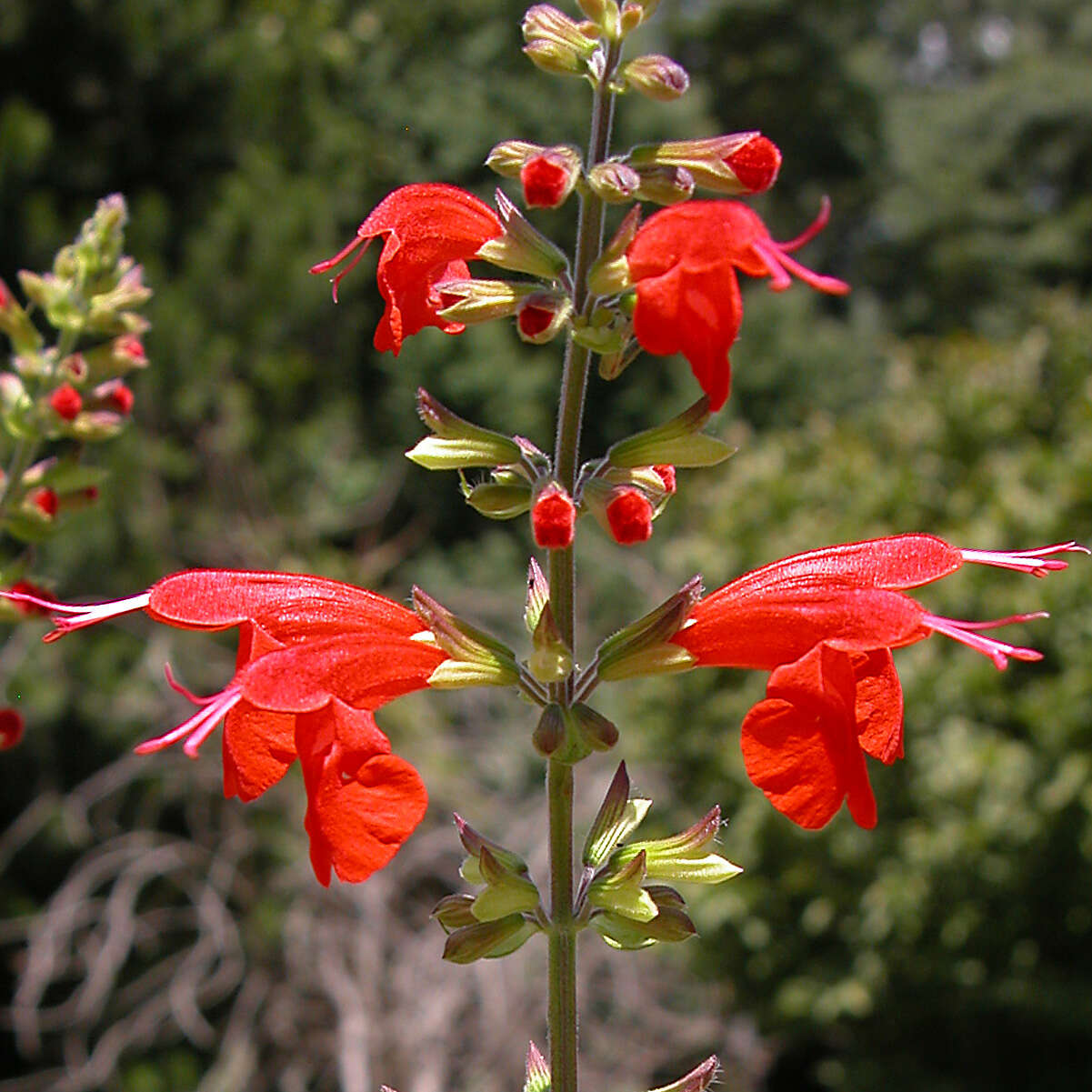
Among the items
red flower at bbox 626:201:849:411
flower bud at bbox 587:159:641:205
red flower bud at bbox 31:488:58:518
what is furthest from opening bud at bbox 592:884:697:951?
red flower bud at bbox 31:488:58:518

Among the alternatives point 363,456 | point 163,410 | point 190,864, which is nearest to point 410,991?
point 190,864

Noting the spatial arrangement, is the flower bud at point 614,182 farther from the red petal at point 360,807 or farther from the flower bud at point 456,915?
the flower bud at point 456,915

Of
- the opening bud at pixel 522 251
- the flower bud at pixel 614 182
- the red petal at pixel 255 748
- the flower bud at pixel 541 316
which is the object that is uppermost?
the flower bud at pixel 614 182

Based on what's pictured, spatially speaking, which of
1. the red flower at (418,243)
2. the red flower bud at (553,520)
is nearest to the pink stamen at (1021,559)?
the red flower bud at (553,520)

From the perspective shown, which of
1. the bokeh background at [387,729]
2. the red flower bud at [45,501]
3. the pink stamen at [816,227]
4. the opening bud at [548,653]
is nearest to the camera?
the pink stamen at [816,227]

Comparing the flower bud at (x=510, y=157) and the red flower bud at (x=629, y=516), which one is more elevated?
the flower bud at (x=510, y=157)

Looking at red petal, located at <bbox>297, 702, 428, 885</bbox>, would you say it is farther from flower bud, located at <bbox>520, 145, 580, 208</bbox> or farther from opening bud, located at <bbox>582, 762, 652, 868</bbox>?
flower bud, located at <bbox>520, 145, 580, 208</bbox>

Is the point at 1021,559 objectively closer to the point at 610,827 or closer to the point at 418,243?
the point at 610,827

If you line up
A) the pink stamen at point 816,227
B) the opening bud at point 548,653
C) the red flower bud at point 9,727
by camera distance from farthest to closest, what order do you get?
the red flower bud at point 9,727
the opening bud at point 548,653
the pink stamen at point 816,227
